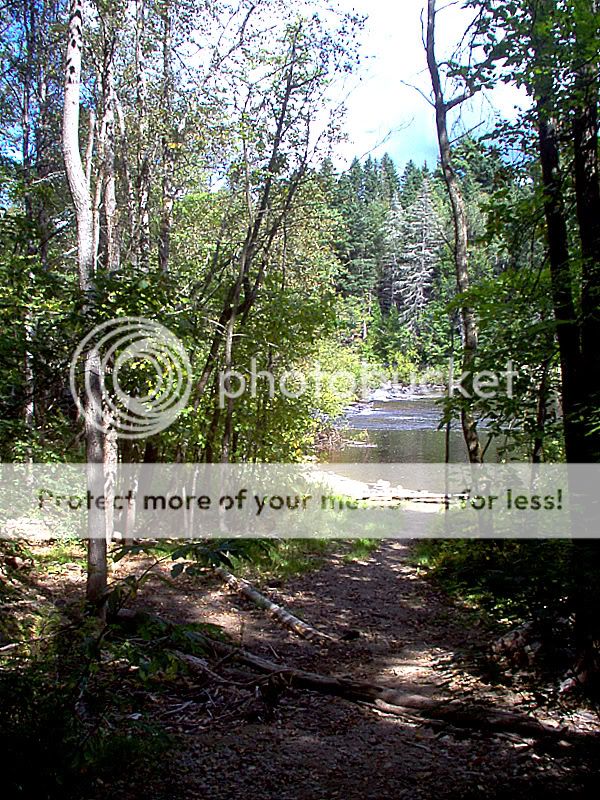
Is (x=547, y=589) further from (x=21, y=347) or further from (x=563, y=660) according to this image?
(x=21, y=347)

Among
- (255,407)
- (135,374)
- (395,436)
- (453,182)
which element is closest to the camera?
(135,374)

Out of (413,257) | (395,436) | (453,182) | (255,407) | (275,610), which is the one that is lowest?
(275,610)

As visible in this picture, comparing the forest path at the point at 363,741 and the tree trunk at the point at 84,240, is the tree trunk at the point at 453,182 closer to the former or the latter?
the forest path at the point at 363,741

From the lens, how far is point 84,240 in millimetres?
5168


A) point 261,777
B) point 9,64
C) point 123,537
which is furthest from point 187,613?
point 9,64

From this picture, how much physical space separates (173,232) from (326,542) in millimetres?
6017

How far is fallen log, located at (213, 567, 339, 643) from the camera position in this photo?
562 centimetres

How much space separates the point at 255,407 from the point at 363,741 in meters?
6.02

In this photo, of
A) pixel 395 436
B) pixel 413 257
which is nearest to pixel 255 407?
pixel 395 436

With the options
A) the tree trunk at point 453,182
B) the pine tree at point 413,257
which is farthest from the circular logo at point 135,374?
the pine tree at point 413,257

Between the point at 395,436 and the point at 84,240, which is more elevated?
the point at 84,240

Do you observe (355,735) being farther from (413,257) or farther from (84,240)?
(413,257)

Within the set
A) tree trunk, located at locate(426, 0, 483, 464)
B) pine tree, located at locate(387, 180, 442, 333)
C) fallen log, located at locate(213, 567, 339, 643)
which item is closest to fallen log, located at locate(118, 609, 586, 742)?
fallen log, located at locate(213, 567, 339, 643)

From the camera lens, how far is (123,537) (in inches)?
323
